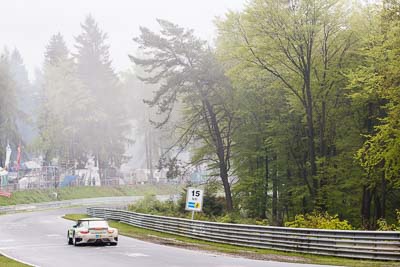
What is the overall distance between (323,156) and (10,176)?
56.5 metres

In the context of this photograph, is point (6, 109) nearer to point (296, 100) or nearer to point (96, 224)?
point (296, 100)

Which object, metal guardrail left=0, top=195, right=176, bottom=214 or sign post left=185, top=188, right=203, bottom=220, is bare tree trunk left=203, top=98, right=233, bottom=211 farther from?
sign post left=185, top=188, right=203, bottom=220

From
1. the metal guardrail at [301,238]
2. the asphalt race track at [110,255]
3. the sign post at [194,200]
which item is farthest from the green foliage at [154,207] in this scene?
the asphalt race track at [110,255]

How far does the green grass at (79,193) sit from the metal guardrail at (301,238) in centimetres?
3906

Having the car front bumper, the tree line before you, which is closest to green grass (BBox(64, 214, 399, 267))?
Answer: the car front bumper

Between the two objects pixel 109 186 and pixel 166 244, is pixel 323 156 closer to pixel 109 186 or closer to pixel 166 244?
pixel 166 244

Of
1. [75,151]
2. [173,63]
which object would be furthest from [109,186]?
[173,63]

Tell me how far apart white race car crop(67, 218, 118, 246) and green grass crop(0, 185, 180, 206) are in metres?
41.5

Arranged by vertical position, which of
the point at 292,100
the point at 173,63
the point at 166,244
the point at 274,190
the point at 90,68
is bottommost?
the point at 166,244

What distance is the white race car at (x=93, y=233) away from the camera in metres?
26.3

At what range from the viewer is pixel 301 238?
22438mm

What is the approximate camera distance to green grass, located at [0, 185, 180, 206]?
69125mm

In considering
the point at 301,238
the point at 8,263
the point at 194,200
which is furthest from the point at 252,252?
the point at 8,263

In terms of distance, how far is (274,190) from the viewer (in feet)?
147
